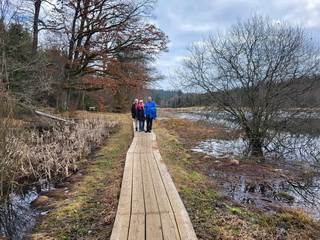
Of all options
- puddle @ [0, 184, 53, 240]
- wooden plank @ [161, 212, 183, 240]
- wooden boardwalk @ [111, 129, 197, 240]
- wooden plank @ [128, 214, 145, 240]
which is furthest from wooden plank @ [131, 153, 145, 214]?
puddle @ [0, 184, 53, 240]

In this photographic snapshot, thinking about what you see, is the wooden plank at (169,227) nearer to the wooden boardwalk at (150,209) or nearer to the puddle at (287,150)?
the wooden boardwalk at (150,209)

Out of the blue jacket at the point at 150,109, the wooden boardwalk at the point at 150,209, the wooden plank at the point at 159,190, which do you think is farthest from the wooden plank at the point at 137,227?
the blue jacket at the point at 150,109

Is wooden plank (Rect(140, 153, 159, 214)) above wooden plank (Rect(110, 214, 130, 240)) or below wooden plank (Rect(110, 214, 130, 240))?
above

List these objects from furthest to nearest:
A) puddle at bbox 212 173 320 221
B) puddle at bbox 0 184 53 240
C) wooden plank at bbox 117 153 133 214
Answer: puddle at bbox 212 173 320 221
puddle at bbox 0 184 53 240
wooden plank at bbox 117 153 133 214

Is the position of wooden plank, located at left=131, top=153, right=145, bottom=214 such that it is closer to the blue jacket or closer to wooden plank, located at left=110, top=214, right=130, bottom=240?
wooden plank, located at left=110, top=214, right=130, bottom=240

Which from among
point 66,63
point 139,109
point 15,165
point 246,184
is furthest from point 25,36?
point 246,184

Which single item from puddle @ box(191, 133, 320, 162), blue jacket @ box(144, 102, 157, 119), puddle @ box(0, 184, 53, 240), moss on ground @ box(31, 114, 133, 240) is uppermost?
blue jacket @ box(144, 102, 157, 119)

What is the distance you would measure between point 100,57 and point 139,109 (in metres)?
9.28

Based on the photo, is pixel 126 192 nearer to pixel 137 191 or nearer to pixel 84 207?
→ pixel 137 191

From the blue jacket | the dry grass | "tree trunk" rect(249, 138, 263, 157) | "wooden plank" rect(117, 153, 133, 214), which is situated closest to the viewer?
"wooden plank" rect(117, 153, 133, 214)

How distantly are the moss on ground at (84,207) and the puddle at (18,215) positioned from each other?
0.24 m

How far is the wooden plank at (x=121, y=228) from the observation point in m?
2.87

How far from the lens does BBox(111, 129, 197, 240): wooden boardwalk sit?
294 centimetres

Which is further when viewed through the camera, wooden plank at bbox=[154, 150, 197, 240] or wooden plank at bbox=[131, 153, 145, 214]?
wooden plank at bbox=[131, 153, 145, 214]
